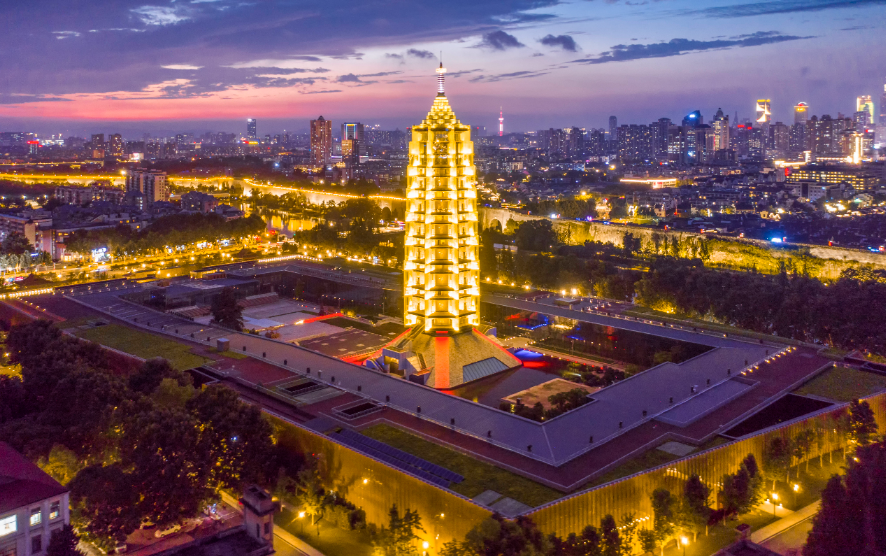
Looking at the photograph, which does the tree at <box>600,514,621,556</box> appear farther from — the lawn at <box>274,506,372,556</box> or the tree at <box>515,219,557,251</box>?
the tree at <box>515,219,557,251</box>

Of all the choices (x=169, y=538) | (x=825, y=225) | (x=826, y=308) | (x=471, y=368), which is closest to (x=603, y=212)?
(x=825, y=225)

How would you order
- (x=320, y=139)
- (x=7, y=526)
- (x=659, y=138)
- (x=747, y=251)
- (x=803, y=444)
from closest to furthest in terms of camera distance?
1. (x=7, y=526)
2. (x=803, y=444)
3. (x=747, y=251)
4. (x=659, y=138)
5. (x=320, y=139)

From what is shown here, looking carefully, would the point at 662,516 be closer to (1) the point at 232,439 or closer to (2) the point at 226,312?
(1) the point at 232,439

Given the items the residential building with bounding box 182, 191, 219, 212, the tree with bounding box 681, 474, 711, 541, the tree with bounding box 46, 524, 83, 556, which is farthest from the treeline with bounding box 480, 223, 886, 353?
the residential building with bounding box 182, 191, 219, 212

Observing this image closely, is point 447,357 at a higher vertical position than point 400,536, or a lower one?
higher

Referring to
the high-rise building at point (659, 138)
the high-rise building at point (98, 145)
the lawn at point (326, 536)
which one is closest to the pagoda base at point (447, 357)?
the lawn at point (326, 536)

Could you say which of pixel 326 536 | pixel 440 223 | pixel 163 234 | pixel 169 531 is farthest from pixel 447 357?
pixel 163 234

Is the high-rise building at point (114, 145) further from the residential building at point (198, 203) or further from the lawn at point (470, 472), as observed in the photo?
the lawn at point (470, 472)
